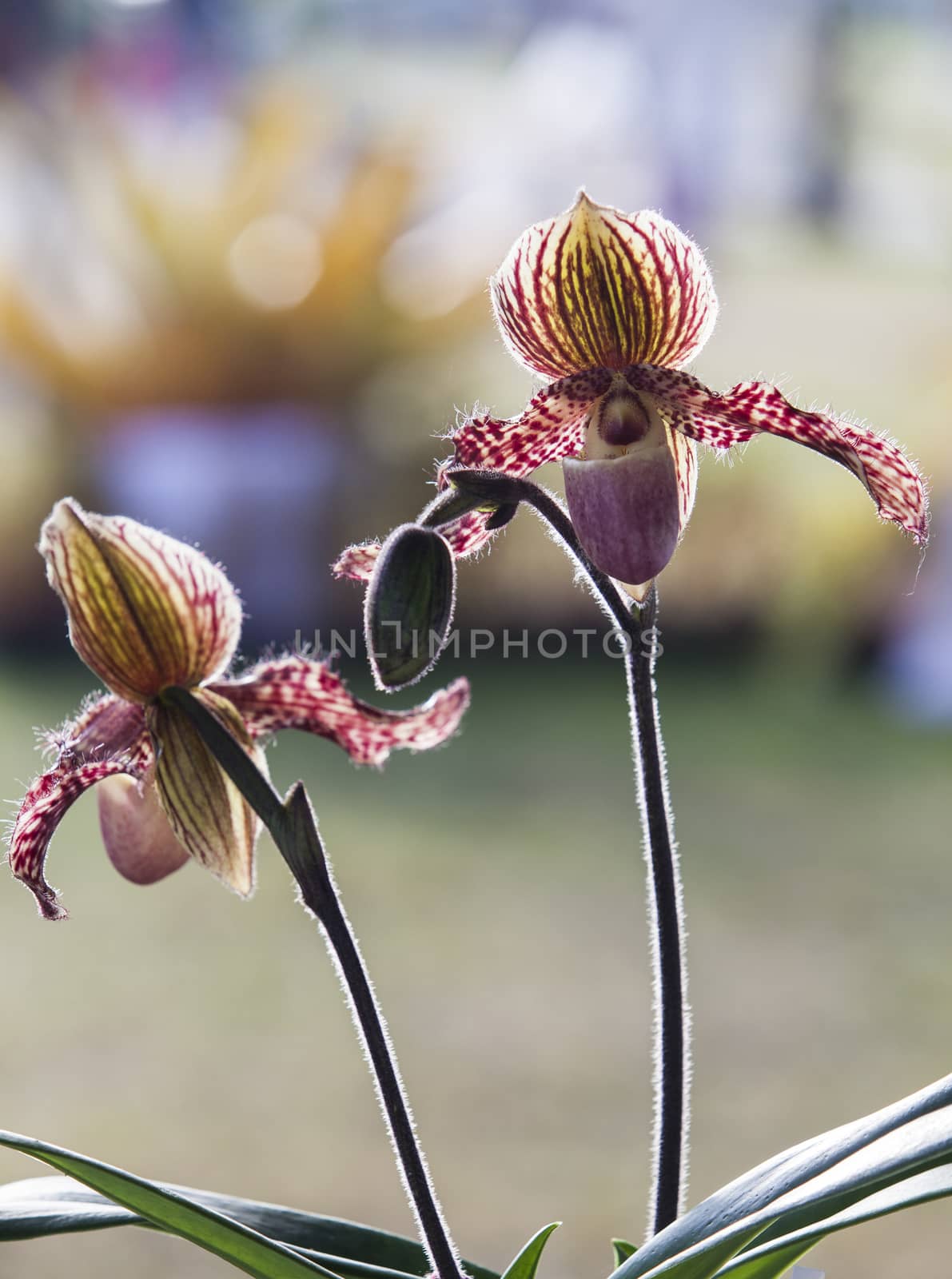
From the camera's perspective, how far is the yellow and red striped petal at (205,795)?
1.62ft

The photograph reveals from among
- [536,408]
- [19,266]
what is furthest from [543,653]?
[536,408]

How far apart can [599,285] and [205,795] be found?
0.24 m

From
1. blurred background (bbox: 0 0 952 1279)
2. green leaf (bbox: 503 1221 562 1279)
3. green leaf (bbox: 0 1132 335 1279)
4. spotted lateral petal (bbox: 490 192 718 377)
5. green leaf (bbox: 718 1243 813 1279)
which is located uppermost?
blurred background (bbox: 0 0 952 1279)

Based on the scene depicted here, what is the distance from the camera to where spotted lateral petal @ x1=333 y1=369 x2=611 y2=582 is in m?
0.53

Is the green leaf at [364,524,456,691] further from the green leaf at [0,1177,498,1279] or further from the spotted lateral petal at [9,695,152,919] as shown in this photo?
the green leaf at [0,1177,498,1279]

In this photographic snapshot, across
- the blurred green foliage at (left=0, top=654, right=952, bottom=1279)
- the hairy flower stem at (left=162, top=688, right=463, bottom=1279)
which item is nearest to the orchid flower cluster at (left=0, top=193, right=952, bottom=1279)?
the hairy flower stem at (left=162, top=688, right=463, bottom=1279)

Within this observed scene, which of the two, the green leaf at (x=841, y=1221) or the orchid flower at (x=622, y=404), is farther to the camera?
the orchid flower at (x=622, y=404)

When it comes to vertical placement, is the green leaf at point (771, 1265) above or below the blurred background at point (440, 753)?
below

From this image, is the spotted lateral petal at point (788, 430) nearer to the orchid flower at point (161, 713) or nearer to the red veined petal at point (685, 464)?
the red veined petal at point (685, 464)

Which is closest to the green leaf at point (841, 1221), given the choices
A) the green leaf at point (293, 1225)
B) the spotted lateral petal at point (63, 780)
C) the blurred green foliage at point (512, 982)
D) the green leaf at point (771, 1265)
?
the green leaf at point (771, 1265)

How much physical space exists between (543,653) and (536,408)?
8.24 ft

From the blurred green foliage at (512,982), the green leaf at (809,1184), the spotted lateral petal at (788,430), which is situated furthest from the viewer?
the blurred green foliage at (512,982)

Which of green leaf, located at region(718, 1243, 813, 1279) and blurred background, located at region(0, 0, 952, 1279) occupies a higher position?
blurred background, located at region(0, 0, 952, 1279)

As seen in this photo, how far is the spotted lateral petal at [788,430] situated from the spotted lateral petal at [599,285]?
2 centimetres
